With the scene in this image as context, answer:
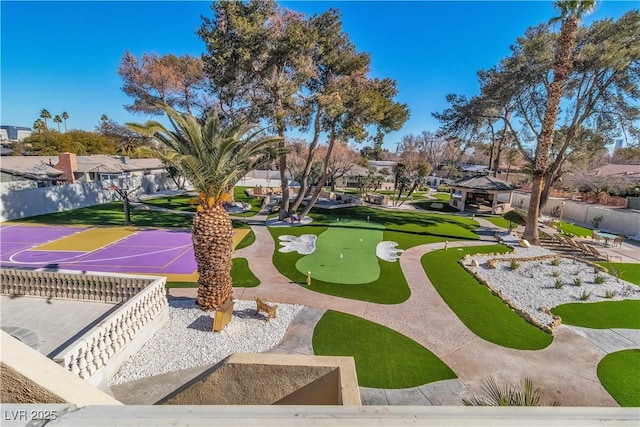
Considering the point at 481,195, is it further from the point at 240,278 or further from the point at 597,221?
the point at 240,278

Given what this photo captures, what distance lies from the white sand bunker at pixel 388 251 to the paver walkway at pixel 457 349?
130 inches

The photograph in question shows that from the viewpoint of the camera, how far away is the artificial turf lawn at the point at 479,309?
10.1m

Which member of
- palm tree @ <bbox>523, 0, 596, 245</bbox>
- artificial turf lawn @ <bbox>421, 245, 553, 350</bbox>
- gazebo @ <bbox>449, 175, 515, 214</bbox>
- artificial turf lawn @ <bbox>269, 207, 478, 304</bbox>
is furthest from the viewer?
gazebo @ <bbox>449, 175, 515, 214</bbox>

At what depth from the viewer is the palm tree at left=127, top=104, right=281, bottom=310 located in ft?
33.2

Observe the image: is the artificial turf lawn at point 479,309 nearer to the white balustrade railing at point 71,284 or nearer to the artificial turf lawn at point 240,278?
the artificial turf lawn at point 240,278

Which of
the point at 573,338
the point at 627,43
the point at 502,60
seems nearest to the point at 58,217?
the point at 573,338

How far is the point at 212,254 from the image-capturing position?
10398 mm

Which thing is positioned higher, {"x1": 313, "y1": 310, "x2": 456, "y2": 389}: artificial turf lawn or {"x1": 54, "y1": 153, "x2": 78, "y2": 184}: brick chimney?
{"x1": 54, "y1": 153, "x2": 78, "y2": 184}: brick chimney

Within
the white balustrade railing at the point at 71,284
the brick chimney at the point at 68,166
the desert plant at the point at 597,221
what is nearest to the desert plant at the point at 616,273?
the desert plant at the point at 597,221

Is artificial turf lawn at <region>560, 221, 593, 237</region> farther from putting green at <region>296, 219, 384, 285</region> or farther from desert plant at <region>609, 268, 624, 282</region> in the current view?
putting green at <region>296, 219, 384, 285</region>

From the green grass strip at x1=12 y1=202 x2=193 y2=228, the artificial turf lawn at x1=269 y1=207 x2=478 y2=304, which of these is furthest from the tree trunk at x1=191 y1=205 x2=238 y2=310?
the green grass strip at x1=12 y1=202 x2=193 y2=228

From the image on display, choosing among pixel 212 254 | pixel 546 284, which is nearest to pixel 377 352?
pixel 212 254

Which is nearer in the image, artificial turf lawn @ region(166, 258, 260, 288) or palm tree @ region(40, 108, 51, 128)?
artificial turf lawn @ region(166, 258, 260, 288)

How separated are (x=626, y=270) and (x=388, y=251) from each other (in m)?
12.6
